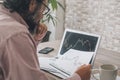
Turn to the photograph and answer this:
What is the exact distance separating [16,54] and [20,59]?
0.02m

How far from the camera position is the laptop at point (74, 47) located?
143 centimetres

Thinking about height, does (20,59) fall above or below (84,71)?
above

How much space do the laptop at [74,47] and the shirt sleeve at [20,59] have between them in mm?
494

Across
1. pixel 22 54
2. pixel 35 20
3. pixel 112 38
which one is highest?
pixel 35 20

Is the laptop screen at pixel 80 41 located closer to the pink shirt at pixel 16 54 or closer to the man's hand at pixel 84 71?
the man's hand at pixel 84 71

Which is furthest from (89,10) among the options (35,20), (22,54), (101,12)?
(22,54)

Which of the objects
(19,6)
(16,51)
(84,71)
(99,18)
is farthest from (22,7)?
(99,18)

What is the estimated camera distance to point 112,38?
10.7 feet

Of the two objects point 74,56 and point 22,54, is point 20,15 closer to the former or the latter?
point 22,54

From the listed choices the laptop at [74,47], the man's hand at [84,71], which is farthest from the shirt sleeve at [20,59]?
the laptop at [74,47]

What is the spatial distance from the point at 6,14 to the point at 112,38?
2413 millimetres

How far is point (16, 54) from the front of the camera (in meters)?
0.88

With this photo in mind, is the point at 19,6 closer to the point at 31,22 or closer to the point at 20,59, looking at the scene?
the point at 31,22

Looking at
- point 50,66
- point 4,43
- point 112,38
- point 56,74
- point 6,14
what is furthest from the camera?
point 112,38
